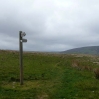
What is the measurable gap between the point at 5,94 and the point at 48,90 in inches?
113

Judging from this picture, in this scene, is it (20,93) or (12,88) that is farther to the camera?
Result: (12,88)

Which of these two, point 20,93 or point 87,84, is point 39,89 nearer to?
point 20,93

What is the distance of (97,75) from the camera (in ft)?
72.5

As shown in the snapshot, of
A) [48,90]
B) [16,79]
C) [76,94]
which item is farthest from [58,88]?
[16,79]

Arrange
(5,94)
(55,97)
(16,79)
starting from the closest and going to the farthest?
(55,97) → (5,94) → (16,79)

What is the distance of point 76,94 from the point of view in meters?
15.0

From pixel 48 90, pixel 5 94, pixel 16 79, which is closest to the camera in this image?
pixel 5 94

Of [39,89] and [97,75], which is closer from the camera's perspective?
[39,89]

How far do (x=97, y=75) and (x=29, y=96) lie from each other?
31.0 ft

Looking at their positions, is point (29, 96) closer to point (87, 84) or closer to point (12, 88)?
point (12, 88)

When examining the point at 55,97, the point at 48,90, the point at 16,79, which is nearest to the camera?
the point at 55,97

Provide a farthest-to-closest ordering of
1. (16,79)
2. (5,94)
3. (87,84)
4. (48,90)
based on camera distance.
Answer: (16,79)
(87,84)
(48,90)
(5,94)

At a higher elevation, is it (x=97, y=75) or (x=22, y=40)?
(x=22, y=40)

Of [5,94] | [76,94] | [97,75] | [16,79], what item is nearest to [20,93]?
[5,94]
